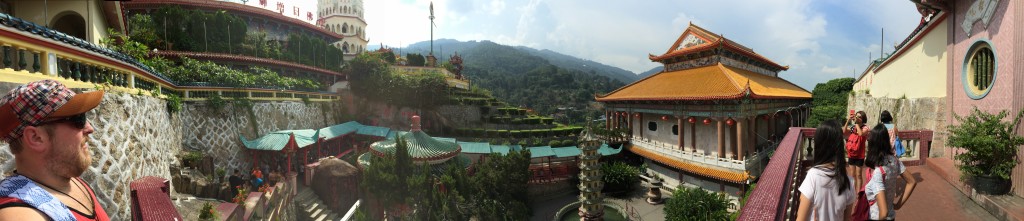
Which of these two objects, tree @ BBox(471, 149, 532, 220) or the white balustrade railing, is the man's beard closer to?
tree @ BBox(471, 149, 532, 220)

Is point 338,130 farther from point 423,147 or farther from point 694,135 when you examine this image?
point 694,135

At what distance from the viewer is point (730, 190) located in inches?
552

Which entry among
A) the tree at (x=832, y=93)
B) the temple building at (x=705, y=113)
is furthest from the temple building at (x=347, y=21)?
the tree at (x=832, y=93)

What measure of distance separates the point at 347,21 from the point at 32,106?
4257 cm

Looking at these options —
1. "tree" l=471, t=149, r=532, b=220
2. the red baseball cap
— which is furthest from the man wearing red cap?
"tree" l=471, t=149, r=532, b=220

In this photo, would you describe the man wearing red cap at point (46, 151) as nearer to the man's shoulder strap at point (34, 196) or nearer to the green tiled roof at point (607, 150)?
the man's shoulder strap at point (34, 196)

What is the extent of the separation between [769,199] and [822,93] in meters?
29.8

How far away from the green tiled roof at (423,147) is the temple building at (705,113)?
915 centimetres

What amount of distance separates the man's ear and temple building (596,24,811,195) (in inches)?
579

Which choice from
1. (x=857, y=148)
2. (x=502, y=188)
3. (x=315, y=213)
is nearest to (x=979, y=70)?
(x=857, y=148)

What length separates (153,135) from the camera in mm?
8117

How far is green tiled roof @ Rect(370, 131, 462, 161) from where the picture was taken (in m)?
11.8

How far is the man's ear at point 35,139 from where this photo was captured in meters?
1.39

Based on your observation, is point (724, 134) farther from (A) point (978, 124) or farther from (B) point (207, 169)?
(B) point (207, 169)
